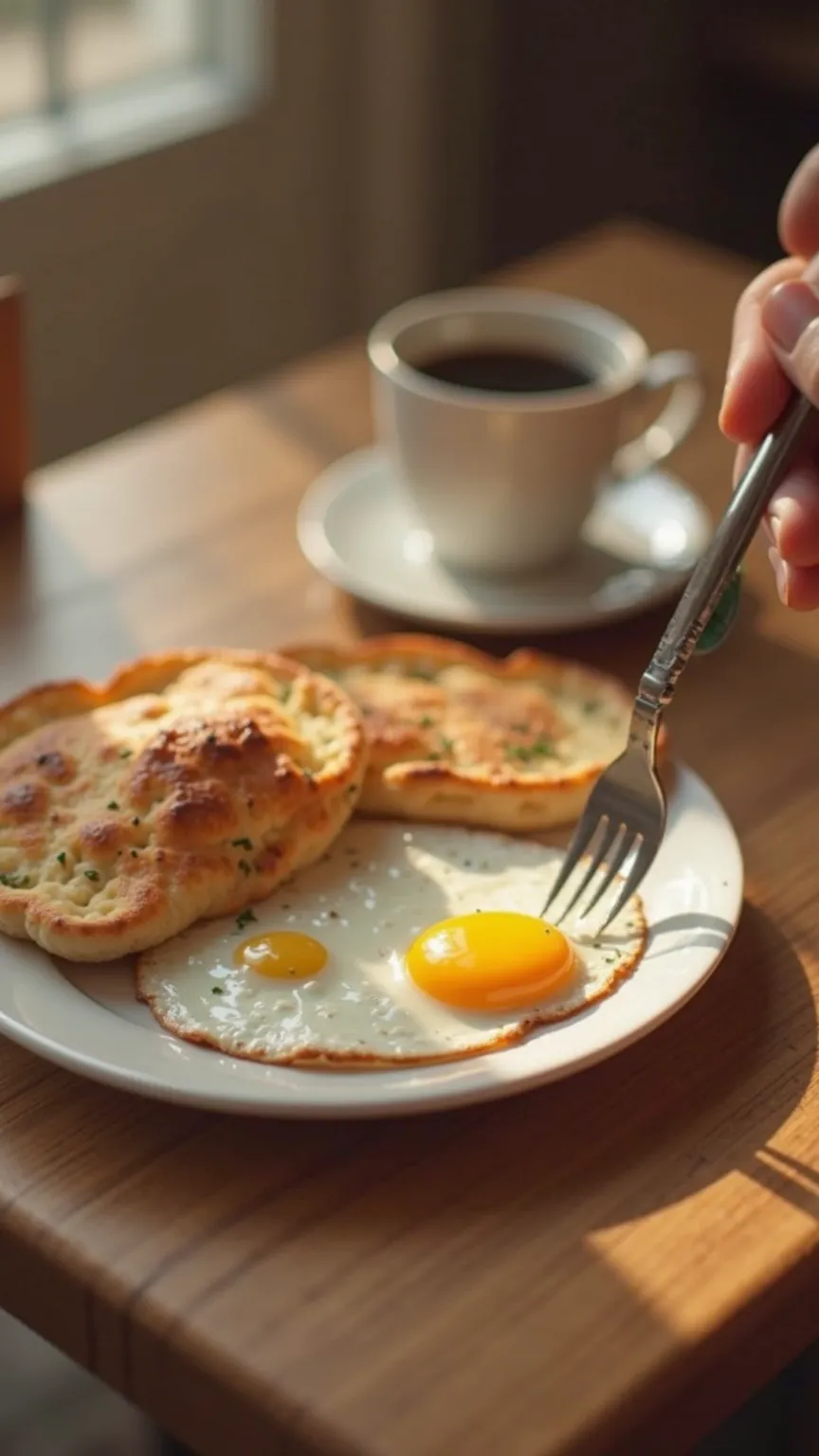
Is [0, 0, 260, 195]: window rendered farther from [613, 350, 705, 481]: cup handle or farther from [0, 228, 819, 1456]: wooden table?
[0, 228, 819, 1456]: wooden table

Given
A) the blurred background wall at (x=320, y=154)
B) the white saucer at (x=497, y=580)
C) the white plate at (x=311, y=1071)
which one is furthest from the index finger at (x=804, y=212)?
the blurred background wall at (x=320, y=154)

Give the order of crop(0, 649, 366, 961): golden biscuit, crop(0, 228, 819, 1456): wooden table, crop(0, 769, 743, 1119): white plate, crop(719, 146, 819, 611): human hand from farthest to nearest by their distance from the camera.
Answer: crop(719, 146, 819, 611): human hand, crop(0, 649, 366, 961): golden biscuit, crop(0, 769, 743, 1119): white plate, crop(0, 228, 819, 1456): wooden table

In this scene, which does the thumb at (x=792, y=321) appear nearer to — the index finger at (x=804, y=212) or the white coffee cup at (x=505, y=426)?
the index finger at (x=804, y=212)

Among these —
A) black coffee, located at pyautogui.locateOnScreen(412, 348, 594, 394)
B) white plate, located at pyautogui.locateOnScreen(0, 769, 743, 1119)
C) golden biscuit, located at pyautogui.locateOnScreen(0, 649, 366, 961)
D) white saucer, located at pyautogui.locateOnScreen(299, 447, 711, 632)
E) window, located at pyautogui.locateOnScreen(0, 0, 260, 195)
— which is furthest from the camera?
window, located at pyautogui.locateOnScreen(0, 0, 260, 195)

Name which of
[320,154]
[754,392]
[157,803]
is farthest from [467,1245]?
[320,154]

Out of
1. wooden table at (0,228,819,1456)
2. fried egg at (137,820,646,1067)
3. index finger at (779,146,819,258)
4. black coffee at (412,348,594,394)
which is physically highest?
index finger at (779,146,819,258)

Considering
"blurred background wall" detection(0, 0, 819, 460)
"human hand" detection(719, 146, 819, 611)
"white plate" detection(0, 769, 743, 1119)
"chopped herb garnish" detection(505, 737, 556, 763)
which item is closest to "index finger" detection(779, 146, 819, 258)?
"human hand" detection(719, 146, 819, 611)
